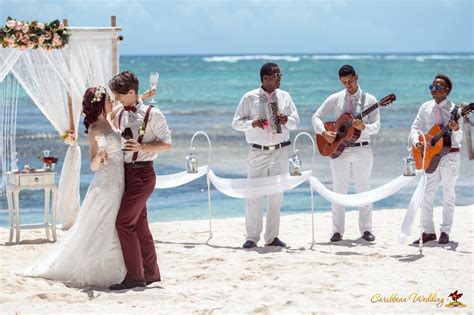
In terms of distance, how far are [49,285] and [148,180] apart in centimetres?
123

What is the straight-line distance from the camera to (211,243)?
9.48 meters

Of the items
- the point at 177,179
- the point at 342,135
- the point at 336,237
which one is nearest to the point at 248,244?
the point at 336,237

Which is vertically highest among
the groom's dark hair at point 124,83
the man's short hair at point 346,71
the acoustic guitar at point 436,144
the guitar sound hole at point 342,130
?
the man's short hair at point 346,71

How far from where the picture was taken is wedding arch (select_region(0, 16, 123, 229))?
9.91 meters

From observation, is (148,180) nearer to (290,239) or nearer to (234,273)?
(234,273)

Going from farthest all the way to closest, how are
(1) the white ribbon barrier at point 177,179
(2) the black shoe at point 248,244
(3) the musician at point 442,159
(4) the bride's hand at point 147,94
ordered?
(1) the white ribbon barrier at point 177,179
(2) the black shoe at point 248,244
(3) the musician at point 442,159
(4) the bride's hand at point 147,94

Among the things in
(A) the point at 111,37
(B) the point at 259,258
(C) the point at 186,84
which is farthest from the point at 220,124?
(C) the point at 186,84

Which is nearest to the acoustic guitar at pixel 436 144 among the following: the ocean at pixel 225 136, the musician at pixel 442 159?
the musician at pixel 442 159

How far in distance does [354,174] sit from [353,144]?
337 millimetres

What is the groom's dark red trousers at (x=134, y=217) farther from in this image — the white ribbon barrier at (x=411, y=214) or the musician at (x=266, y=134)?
the white ribbon barrier at (x=411, y=214)

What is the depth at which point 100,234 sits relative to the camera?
24.0ft

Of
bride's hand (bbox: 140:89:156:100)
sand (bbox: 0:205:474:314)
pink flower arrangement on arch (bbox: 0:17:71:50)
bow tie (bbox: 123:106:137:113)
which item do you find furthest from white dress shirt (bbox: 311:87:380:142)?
pink flower arrangement on arch (bbox: 0:17:71:50)

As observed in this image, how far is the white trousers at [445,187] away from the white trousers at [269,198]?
4.96 ft

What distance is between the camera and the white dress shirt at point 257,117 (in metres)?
8.91
